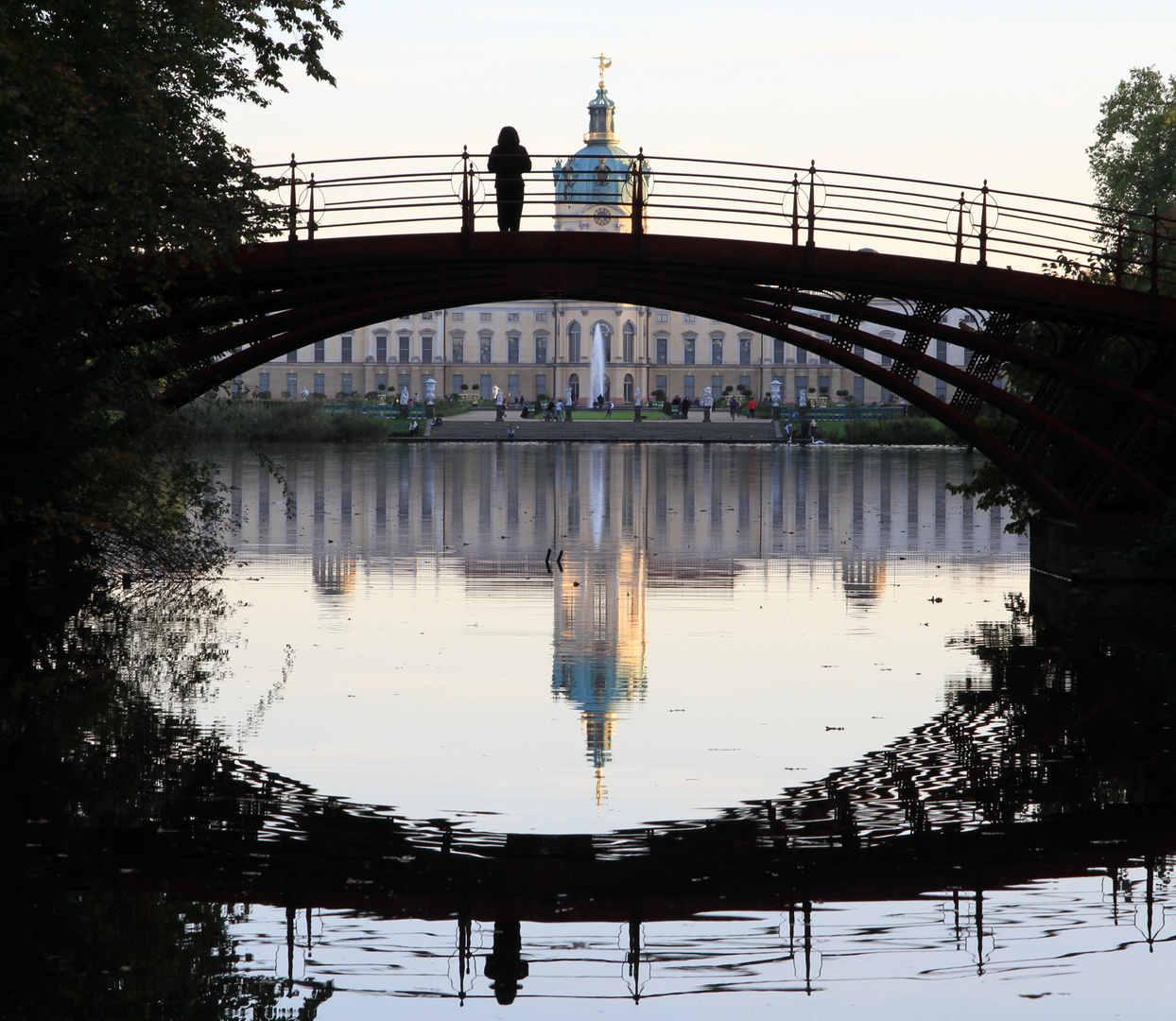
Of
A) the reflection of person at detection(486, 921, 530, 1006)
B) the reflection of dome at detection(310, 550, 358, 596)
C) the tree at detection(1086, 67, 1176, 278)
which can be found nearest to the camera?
the reflection of person at detection(486, 921, 530, 1006)

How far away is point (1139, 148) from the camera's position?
49.9 metres

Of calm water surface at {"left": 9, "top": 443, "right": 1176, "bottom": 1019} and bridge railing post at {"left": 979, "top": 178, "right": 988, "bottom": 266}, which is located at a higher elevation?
bridge railing post at {"left": 979, "top": 178, "right": 988, "bottom": 266}

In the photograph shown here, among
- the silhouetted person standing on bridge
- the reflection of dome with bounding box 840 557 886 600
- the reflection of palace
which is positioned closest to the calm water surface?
the reflection of palace

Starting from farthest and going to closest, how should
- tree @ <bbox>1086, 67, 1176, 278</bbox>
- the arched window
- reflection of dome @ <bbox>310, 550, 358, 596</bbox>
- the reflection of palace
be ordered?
the arched window < tree @ <bbox>1086, 67, 1176, 278</bbox> < reflection of dome @ <bbox>310, 550, 358, 596</bbox> < the reflection of palace

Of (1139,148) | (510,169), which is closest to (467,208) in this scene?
(510,169)

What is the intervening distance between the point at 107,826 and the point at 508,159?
12549 mm

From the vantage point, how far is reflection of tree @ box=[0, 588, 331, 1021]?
19.4 feet

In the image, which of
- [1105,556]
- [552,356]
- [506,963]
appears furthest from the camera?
[552,356]

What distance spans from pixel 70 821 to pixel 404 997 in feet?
9.54

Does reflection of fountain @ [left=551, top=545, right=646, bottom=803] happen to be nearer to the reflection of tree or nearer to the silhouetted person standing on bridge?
the reflection of tree

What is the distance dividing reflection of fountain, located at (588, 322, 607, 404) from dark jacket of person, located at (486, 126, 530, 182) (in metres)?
107

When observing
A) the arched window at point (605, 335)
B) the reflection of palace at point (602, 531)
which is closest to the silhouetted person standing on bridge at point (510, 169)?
the reflection of palace at point (602, 531)

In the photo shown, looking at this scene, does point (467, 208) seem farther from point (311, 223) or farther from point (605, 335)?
point (605, 335)

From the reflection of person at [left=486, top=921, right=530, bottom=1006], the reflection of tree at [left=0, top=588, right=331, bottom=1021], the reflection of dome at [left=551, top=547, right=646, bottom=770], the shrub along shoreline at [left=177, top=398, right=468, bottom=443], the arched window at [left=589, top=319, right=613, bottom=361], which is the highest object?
the arched window at [left=589, top=319, right=613, bottom=361]
